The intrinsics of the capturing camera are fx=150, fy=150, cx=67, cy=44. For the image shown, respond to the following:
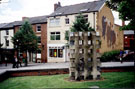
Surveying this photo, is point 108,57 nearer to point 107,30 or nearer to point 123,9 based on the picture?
point 107,30

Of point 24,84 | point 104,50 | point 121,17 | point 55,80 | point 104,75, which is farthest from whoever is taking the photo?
point 104,50

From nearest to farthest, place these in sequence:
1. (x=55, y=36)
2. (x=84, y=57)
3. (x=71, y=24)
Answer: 1. (x=84, y=57)
2. (x=71, y=24)
3. (x=55, y=36)

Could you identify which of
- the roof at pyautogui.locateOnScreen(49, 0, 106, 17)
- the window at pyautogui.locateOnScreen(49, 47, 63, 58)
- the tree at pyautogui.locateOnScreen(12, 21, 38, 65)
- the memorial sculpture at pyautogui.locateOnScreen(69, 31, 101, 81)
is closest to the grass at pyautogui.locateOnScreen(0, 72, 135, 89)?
the memorial sculpture at pyautogui.locateOnScreen(69, 31, 101, 81)

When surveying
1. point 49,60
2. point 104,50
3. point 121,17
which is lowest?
point 49,60

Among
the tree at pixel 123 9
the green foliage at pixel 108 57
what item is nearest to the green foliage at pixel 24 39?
the green foliage at pixel 108 57

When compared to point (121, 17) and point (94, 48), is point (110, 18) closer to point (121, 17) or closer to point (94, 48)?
point (121, 17)

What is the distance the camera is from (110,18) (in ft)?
91.5

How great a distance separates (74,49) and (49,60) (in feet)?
61.9

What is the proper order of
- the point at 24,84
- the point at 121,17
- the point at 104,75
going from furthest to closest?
the point at 121,17 → the point at 104,75 → the point at 24,84

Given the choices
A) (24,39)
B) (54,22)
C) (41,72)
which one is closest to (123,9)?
(41,72)

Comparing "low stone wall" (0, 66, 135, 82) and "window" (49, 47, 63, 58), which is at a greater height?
"window" (49, 47, 63, 58)

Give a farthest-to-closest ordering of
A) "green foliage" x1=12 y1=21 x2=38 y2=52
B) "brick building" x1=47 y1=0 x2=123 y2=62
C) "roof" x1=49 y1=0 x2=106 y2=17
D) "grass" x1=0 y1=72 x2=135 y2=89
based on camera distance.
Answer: "roof" x1=49 y1=0 x2=106 y2=17, "brick building" x1=47 y1=0 x2=123 y2=62, "green foliage" x1=12 y1=21 x2=38 y2=52, "grass" x1=0 y1=72 x2=135 y2=89

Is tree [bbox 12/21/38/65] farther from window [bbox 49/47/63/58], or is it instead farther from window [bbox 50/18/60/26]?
window [bbox 50/18/60/26]

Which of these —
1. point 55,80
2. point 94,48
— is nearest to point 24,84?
point 55,80
